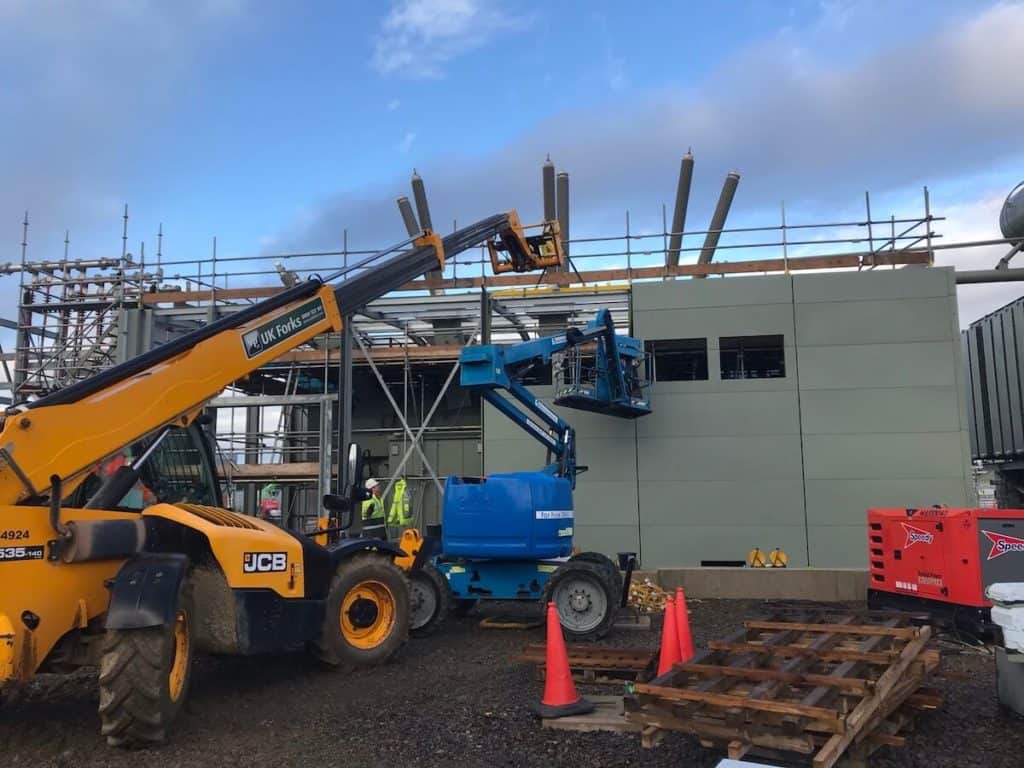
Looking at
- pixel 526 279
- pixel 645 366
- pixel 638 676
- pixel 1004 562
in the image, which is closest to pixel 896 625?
pixel 638 676

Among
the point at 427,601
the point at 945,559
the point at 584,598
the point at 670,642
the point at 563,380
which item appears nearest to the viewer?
the point at 670,642

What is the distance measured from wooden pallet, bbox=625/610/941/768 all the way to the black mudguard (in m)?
3.10

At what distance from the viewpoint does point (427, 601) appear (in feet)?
32.7

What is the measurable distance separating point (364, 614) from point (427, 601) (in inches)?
84.8

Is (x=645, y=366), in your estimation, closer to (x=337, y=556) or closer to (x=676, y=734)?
(x=337, y=556)

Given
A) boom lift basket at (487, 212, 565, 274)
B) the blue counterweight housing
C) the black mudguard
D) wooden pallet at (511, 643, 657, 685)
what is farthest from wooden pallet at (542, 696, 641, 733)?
boom lift basket at (487, 212, 565, 274)

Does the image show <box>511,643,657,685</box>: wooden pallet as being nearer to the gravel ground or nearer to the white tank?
the gravel ground

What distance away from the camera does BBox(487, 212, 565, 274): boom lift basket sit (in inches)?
463

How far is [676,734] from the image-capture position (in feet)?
18.7

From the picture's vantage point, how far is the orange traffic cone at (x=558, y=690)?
6070mm

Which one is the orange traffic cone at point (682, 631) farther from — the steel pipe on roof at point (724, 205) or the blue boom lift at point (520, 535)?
the steel pipe on roof at point (724, 205)

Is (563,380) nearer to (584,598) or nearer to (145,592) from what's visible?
(584,598)

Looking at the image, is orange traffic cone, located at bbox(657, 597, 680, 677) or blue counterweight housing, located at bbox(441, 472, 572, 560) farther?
blue counterweight housing, located at bbox(441, 472, 572, 560)

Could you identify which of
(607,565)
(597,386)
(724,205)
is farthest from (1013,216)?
(607,565)
